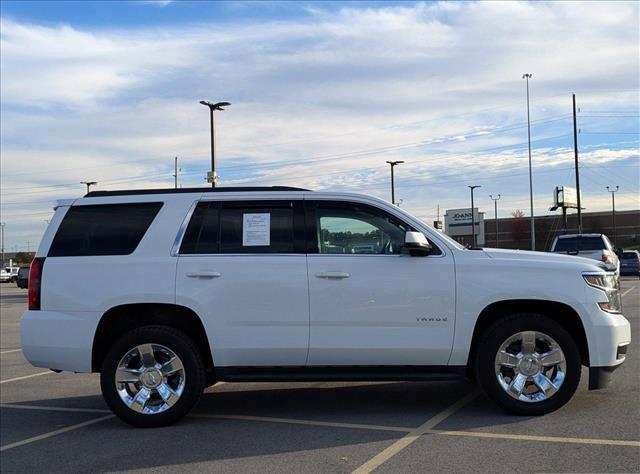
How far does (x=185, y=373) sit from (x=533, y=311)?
3222 millimetres

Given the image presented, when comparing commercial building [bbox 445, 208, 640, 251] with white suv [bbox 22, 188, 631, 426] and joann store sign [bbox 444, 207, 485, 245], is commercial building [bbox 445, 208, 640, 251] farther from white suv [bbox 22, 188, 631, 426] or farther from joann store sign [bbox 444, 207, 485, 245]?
white suv [bbox 22, 188, 631, 426]

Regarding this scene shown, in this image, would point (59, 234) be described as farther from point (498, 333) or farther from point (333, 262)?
point (498, 333)

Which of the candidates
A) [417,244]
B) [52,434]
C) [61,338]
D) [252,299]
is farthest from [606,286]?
[52,434]

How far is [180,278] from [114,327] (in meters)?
0.87

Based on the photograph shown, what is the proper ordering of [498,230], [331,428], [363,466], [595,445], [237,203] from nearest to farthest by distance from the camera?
[363,466]
[595,445]
[331,428]
[237,203]
[498,230]

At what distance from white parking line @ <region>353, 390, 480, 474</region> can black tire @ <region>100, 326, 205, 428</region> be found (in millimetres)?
1896

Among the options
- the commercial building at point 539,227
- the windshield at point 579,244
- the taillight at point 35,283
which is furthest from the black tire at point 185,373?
the commercial building at point 539,227

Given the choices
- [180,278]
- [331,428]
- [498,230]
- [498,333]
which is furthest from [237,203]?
[498,230]

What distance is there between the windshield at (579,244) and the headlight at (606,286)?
1099 centimetres

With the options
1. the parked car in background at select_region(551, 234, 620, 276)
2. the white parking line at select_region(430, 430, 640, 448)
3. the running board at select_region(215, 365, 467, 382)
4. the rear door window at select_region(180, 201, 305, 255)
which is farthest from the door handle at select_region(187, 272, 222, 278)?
the parked car in background at select_region(551, 234, 620, 276)

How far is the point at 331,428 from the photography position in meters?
6.04

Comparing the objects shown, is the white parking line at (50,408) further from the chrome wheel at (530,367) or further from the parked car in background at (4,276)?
the parked car in background at (4,276)

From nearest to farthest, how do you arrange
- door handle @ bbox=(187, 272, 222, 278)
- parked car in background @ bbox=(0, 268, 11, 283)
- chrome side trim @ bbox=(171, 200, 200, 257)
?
door handle @ bbox=(187, 272, 222, 278), chrome side trim @ bbox=(171, 200, 200, 257), parked car in background @ bbox=(0, 268, 11, 283)

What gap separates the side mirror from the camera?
5984mm
